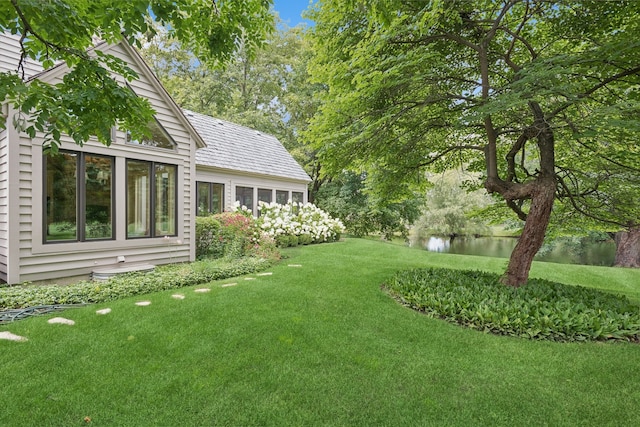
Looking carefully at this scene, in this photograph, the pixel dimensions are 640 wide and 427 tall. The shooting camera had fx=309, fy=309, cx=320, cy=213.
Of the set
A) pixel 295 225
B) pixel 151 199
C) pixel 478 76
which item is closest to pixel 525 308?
pixel 478 76

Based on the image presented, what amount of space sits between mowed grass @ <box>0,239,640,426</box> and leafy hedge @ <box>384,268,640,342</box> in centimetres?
25

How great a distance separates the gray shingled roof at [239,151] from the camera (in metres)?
11.8

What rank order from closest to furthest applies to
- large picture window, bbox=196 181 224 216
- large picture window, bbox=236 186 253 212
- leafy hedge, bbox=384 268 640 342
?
leafy hedge, bbox=384 268 640 342
large picture window, bbox=196 181 224 216
large picture window, bbox=236 186 253 212

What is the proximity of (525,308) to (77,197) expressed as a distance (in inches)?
312

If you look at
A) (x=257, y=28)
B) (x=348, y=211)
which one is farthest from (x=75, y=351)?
(x=348, y=211)

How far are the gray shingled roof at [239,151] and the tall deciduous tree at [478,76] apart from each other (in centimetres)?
670

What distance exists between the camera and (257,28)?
14.2 feet

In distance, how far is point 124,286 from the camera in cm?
541

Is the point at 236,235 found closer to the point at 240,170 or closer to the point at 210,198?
the point at 210,198

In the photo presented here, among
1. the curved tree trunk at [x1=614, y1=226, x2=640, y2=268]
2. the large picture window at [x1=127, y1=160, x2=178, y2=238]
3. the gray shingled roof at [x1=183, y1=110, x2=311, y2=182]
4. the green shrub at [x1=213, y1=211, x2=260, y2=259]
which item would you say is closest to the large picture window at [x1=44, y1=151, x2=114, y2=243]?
the large picture window at [x1=127, y1=160, x2=178, y2=238]

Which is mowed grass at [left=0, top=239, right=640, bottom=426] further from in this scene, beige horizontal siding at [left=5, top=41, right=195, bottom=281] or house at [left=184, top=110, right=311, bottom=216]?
house at [left=184, top=110, right=311, bottom=216]

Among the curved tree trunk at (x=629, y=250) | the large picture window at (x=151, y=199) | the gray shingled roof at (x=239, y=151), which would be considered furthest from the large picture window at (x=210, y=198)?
the curved tree trunk at (x=629, y=250)

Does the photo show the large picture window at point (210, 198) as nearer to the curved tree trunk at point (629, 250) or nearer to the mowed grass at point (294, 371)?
the mowed grass at point (294, 371)

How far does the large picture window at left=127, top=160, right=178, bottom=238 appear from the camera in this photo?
22.8 ft
